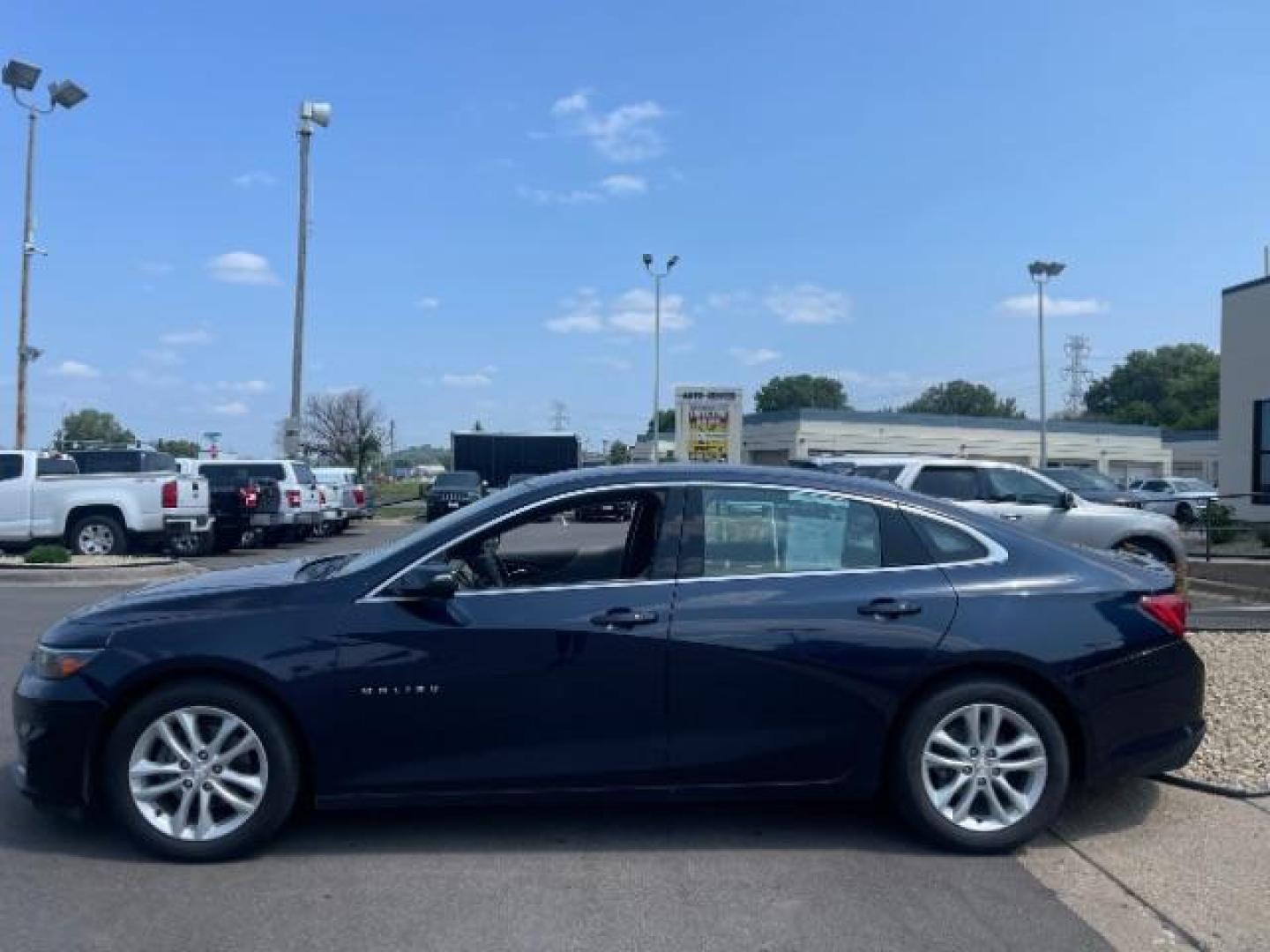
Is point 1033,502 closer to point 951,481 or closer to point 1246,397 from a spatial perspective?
point 951,481

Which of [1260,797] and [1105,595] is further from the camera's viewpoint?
[1260,797]

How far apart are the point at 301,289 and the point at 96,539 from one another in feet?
37.4

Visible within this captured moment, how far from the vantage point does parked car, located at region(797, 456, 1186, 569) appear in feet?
42.5

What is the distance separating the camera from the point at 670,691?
16.4 ft

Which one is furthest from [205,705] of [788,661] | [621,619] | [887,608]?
[887,608]

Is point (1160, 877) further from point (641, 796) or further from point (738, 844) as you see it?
point (641, 796)

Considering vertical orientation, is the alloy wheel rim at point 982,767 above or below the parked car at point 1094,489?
below

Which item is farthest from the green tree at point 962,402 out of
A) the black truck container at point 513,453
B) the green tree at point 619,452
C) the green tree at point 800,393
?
the black truck container at point 513,453

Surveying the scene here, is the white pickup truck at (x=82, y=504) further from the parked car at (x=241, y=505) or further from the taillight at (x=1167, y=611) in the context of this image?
the taillight at (x=1167, y=611)

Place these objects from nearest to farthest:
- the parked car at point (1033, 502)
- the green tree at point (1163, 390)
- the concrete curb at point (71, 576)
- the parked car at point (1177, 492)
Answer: the parked car at point (1033, 502), the concrete curb at point (71, 576), the parked car at point (1177, 492), the green tree at point (1163, 390)

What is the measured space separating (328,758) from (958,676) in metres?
2.69

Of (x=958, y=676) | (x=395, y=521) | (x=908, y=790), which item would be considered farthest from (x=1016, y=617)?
(x=395, y=521)

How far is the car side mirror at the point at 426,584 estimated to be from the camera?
4.96m

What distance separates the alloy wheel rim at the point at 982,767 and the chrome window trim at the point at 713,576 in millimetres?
678
